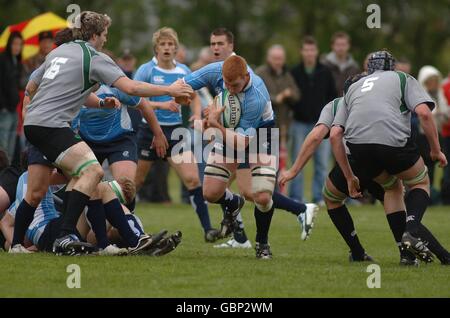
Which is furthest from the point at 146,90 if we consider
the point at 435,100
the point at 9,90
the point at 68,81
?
the point at 435,100

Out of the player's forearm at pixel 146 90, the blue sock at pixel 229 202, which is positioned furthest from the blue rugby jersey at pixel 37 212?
the blue sock at pixel 229 202

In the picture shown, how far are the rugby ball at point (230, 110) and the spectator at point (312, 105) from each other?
7.23 m

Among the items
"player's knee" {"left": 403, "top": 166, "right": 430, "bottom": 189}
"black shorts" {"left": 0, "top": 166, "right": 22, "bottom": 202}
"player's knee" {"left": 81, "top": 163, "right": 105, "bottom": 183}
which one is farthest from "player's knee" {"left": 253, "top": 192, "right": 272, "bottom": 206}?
"black shorts" {"left": 0, "top": 166, "right": 22, "bottom": 202}

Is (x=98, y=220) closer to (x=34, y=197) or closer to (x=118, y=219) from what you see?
(x=118, y=219)

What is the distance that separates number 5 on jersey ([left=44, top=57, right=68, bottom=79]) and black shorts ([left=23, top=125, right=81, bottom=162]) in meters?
0.48

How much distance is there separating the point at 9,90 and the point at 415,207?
29.8ft

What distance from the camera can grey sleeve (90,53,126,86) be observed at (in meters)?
9.23

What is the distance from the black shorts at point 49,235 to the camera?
9839mm

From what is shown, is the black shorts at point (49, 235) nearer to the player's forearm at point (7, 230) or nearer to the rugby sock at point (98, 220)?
the rugby sock at point (98, 220)

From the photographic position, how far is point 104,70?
30.3 ft

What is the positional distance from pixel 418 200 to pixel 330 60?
9140 mm

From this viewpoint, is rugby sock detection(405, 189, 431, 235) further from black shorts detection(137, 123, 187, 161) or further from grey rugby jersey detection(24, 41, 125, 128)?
black shorts detection(137, 123, 187, 161)
